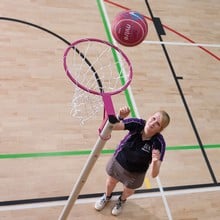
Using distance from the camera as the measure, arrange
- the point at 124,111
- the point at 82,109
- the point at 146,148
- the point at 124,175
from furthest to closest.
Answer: the point at 82,109 < the point at 124,175 < the point at 146,148 < the point at 124,111

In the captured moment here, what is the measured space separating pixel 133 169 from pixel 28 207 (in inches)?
51.2

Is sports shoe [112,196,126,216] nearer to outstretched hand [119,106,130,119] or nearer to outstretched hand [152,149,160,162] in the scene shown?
outstretched hand [152,149,160,162]

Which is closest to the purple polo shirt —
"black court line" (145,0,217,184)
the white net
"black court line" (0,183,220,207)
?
the white net

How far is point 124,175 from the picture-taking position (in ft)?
15.6

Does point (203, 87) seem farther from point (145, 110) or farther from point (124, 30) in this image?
point (124, 30)

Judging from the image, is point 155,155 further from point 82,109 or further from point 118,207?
point 82,109

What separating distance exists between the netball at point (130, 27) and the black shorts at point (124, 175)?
1.31 m

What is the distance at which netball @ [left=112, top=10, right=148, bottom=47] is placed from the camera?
169 inches

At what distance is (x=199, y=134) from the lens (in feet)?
21.0

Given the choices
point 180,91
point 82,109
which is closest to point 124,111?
point 82,109

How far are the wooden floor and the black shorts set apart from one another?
1.94ft

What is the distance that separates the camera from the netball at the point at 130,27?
429cm

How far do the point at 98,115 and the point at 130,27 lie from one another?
78.4 inches

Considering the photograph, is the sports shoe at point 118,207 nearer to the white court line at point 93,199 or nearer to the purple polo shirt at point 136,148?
the white court line at point 93,199
